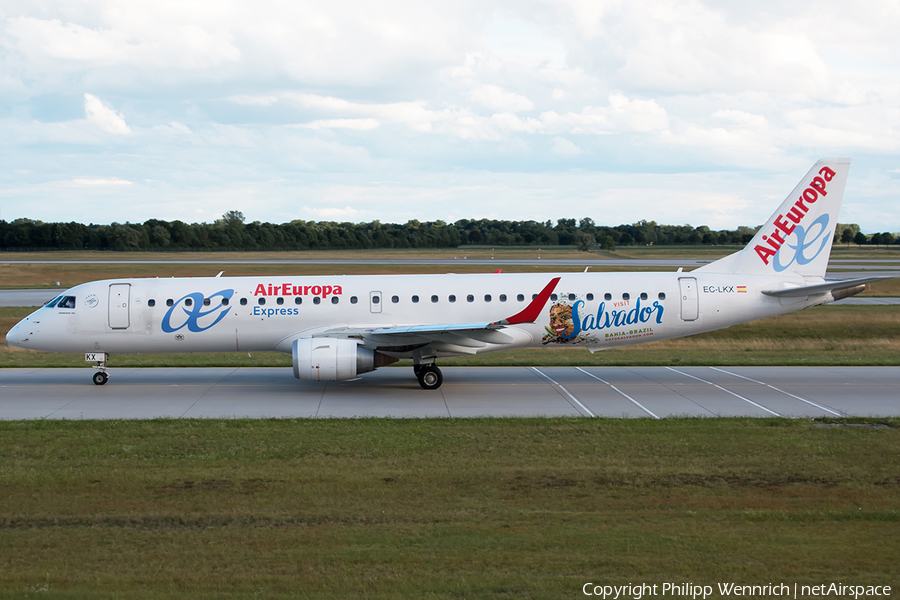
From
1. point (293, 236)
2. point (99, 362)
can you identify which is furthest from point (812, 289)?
point (293, 236)

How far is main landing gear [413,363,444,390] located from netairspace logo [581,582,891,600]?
13331mm

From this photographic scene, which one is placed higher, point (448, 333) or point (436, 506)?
point (448, 333)

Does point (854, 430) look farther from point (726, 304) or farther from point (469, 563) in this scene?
point (469, 563)

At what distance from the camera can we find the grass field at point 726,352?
27062 millimetres

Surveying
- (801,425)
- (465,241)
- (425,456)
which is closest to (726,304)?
(801,425)

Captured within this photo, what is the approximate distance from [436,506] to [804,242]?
1664cm

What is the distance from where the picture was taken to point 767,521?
1077cm

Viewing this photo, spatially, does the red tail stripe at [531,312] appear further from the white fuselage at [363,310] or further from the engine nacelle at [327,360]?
the engine nacelle at [327,360]

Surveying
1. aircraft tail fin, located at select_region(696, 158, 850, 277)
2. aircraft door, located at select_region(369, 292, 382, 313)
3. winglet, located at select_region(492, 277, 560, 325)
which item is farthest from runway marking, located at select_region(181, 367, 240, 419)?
aircraft tail fin, located at select_region(696, 158, 850, 277)

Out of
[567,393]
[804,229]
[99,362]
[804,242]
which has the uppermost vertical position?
[804,229]

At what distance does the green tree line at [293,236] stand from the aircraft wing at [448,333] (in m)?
97.9

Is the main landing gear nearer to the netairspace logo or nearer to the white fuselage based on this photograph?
the white fuselage

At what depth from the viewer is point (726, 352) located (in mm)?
30875

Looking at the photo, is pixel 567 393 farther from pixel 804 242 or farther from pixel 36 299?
pixel 36 299
